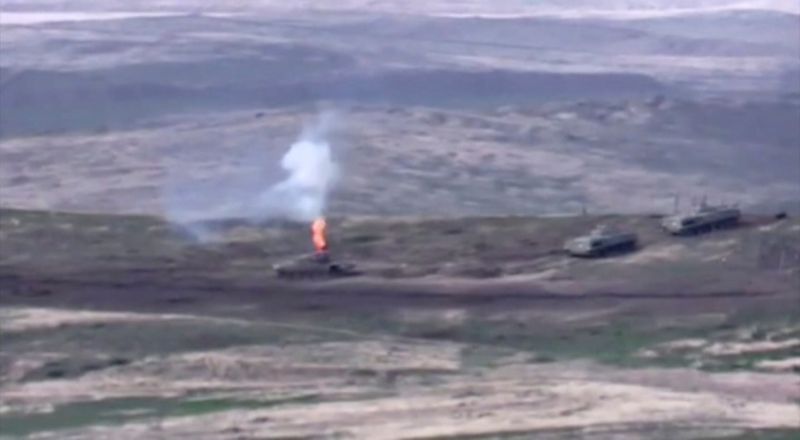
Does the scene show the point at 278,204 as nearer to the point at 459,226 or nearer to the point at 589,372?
the point at 459,226

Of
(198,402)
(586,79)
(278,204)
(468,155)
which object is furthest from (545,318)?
(586,79)

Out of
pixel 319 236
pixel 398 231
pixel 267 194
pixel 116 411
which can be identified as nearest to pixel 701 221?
pixel 398 231

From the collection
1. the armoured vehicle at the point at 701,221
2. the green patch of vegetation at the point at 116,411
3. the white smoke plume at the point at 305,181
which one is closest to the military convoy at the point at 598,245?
the armoured vehicle at the point at 701,221

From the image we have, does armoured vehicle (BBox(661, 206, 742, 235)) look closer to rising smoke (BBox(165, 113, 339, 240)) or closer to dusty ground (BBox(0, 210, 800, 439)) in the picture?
dusty ground (BBox(0, 210, 800, 439))

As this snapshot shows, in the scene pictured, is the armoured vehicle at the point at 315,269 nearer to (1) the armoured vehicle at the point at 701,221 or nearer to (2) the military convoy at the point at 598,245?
(2) the military convoy at the point at 598,245

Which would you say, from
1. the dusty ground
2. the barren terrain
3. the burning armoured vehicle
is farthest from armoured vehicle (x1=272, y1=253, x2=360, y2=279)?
the barren terrain

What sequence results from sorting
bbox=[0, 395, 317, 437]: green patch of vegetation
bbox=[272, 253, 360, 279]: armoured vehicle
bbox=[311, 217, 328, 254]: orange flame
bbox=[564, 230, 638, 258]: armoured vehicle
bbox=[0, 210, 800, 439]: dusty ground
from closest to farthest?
bbox=[0, 210, 800, 439]: dusty ground < bbox=[0, 395, 317, 437]: green patch of vegetation < bbox=[272, 253, 360, 279]: armoured vehicle < bbox=[564, 230, 638, 258]: armoured vehicle < bbox=[311, 217, 328, 254]: orange flame
